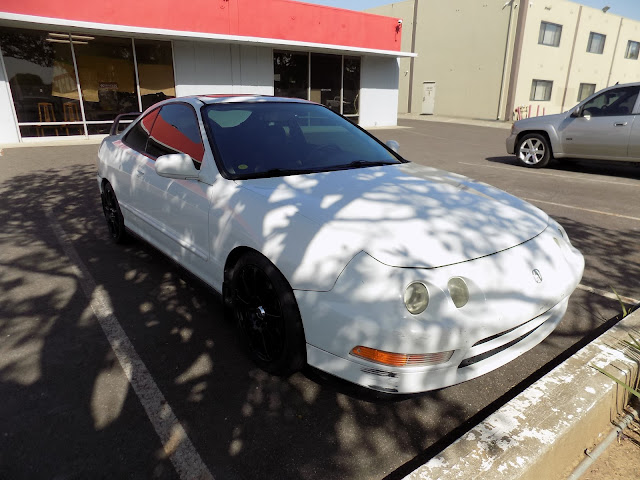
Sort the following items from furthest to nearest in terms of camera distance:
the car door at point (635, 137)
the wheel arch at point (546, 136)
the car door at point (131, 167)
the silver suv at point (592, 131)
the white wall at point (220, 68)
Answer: the white wall at point (220, 68)
the wheel arch at point (546, 136)
the silver suv at point (592, 131)
the car door at point (635, 137)
the car door at point (131, 167)

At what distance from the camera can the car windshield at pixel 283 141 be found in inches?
124

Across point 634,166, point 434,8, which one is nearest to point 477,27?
point 434,8

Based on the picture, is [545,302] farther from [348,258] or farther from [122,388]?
[122,388]

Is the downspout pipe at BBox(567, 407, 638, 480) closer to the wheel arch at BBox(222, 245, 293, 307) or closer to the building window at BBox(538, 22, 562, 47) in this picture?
the wheel arch at BBox(222, 245, 293, 307)

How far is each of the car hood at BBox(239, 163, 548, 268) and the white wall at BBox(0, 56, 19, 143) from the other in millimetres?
13974

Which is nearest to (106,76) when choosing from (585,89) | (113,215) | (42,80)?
(42,80)

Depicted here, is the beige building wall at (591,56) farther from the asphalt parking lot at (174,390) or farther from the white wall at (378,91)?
the asphalt parking lot at (174,390)

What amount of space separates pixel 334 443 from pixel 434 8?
32.3 m

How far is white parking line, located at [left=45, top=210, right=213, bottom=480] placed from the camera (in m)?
2.10

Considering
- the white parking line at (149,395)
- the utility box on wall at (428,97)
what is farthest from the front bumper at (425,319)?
the utility box on wall at (428,97)

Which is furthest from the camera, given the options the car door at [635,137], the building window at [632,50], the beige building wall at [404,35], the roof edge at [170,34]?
the building window at [632,50]

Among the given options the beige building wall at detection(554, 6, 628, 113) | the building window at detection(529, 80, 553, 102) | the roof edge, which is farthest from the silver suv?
the beige building wall at detection(554, 6, 628, 113)

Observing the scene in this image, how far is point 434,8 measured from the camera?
29250 mm

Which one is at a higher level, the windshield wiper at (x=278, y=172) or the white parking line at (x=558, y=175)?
the windshield wiper at (x=278, y=172)
